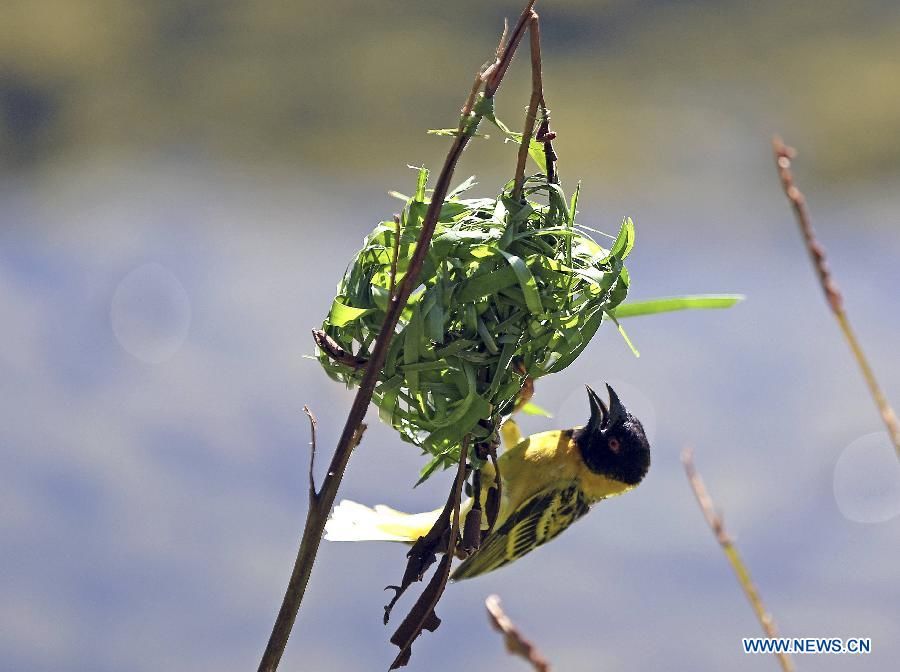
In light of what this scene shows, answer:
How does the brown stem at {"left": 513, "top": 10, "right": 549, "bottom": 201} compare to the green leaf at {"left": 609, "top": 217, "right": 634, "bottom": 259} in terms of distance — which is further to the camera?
the green leaf at {"left": 609, "top": 217, "right": 634, "bottom": 259}

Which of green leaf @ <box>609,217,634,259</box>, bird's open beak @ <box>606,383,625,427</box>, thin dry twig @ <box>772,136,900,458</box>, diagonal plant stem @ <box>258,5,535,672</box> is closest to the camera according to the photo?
thin dry twig @ <box>772,136,900,458</box>

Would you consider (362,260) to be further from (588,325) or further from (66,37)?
(66,37)

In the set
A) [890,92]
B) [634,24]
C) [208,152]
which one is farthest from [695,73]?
[208,152]

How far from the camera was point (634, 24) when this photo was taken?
6633 mm

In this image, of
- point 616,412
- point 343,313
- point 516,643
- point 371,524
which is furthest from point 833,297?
point 616,412

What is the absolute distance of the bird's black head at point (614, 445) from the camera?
1.73 metres

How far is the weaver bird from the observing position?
1688 millimetres

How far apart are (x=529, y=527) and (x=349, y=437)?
851 mm

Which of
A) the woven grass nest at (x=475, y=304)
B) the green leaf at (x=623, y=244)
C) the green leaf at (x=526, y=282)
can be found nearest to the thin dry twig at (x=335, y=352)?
the woven grass nest at (x=475, y=304)

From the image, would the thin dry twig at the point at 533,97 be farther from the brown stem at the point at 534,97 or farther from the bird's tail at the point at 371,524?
the bird's tail at the point at 371,524

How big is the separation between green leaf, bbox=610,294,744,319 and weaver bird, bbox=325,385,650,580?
0.46m

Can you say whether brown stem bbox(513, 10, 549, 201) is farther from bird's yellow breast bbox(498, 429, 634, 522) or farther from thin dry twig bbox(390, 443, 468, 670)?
bird's yellow breast bbox(498, 429, 634, 522)

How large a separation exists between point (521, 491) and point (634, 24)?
541cm

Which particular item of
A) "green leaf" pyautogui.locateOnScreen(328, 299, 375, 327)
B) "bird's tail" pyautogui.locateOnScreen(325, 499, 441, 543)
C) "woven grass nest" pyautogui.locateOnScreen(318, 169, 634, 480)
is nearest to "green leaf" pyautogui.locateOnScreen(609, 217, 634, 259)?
"woven grass nest" pyautogui.locateOnScreen(318, 169, 634, 480)
